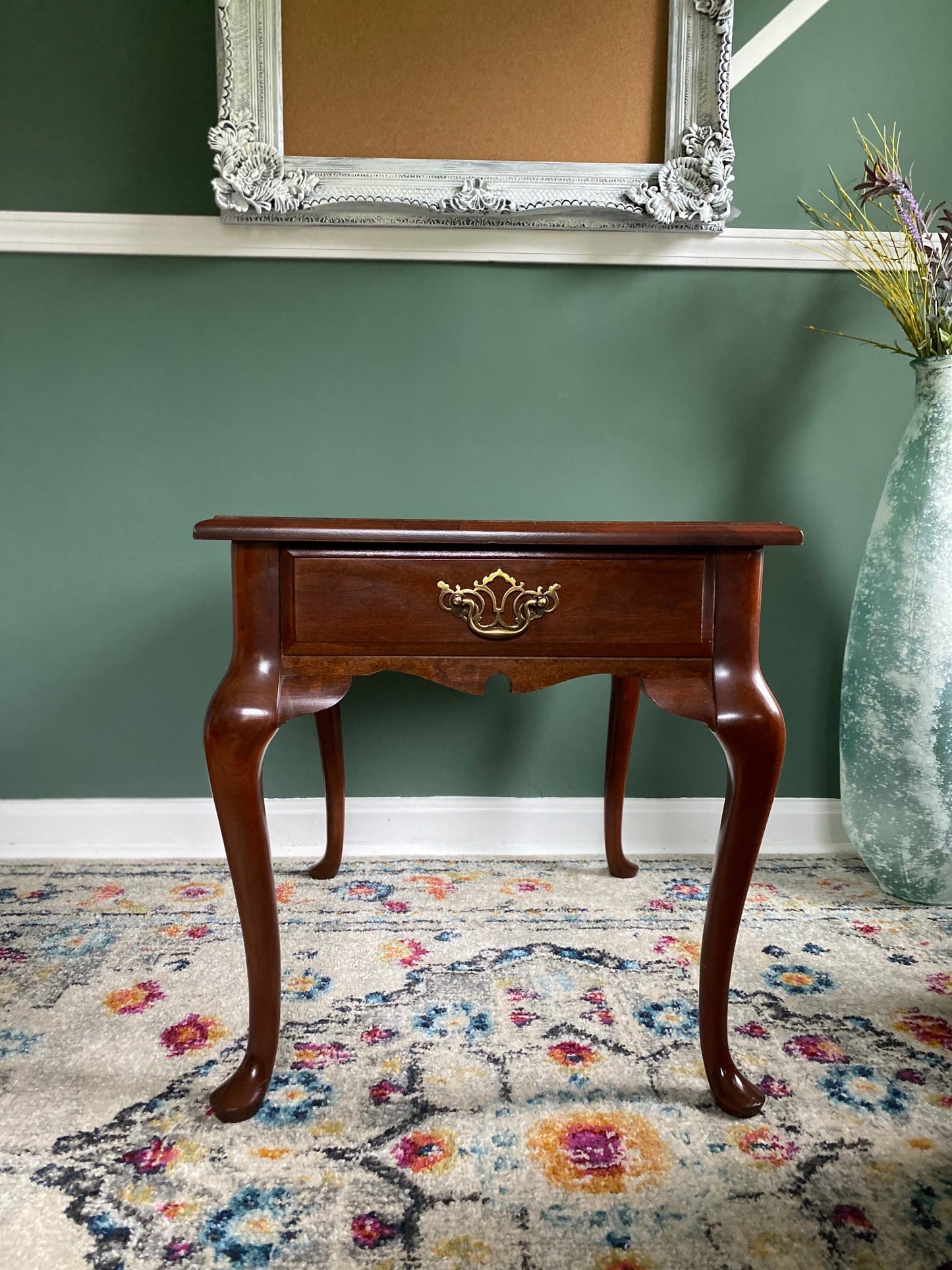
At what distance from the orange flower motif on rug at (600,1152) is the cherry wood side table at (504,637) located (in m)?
0.12

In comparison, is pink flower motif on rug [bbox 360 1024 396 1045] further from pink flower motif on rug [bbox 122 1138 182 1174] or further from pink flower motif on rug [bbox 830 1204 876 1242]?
pink flower motif on rug [bbox 830 1204 876 1242]

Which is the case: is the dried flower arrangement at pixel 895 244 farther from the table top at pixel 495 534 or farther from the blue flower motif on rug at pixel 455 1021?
the blue flower motif on rug at pixel 455 1021

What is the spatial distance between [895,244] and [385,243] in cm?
105

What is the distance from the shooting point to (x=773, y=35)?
1.73m

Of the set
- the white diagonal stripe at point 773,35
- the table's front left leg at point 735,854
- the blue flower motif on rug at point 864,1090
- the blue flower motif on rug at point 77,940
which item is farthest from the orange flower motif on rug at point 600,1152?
the white diagonal stripe at point 773,35

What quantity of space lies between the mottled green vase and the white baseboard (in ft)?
0.96

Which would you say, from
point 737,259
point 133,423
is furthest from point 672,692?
point 133,423

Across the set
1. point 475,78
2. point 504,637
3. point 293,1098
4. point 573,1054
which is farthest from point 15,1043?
point 475,78

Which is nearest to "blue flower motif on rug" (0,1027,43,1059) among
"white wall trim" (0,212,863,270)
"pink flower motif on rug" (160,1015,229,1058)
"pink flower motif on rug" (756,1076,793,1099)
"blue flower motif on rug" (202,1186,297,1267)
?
"pink flower motif on rug" (160,1015,229,1058)

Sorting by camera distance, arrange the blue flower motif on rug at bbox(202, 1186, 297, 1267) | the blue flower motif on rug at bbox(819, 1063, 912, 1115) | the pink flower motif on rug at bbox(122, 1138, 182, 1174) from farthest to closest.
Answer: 1. the blue flower motif on rug at bbox(819, 1063, 912, 1115)
2. the pink flower motif on rug at bbox(122, 1138, 182, 1174)
3. the blue flower motif on rug at bbox(202, 1186, 297, 1267)

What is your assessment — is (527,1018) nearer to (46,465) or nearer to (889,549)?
(889,549)

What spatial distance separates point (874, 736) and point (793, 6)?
1511 mm

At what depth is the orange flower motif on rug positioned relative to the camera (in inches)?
34.9

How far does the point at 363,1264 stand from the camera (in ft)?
2.55
